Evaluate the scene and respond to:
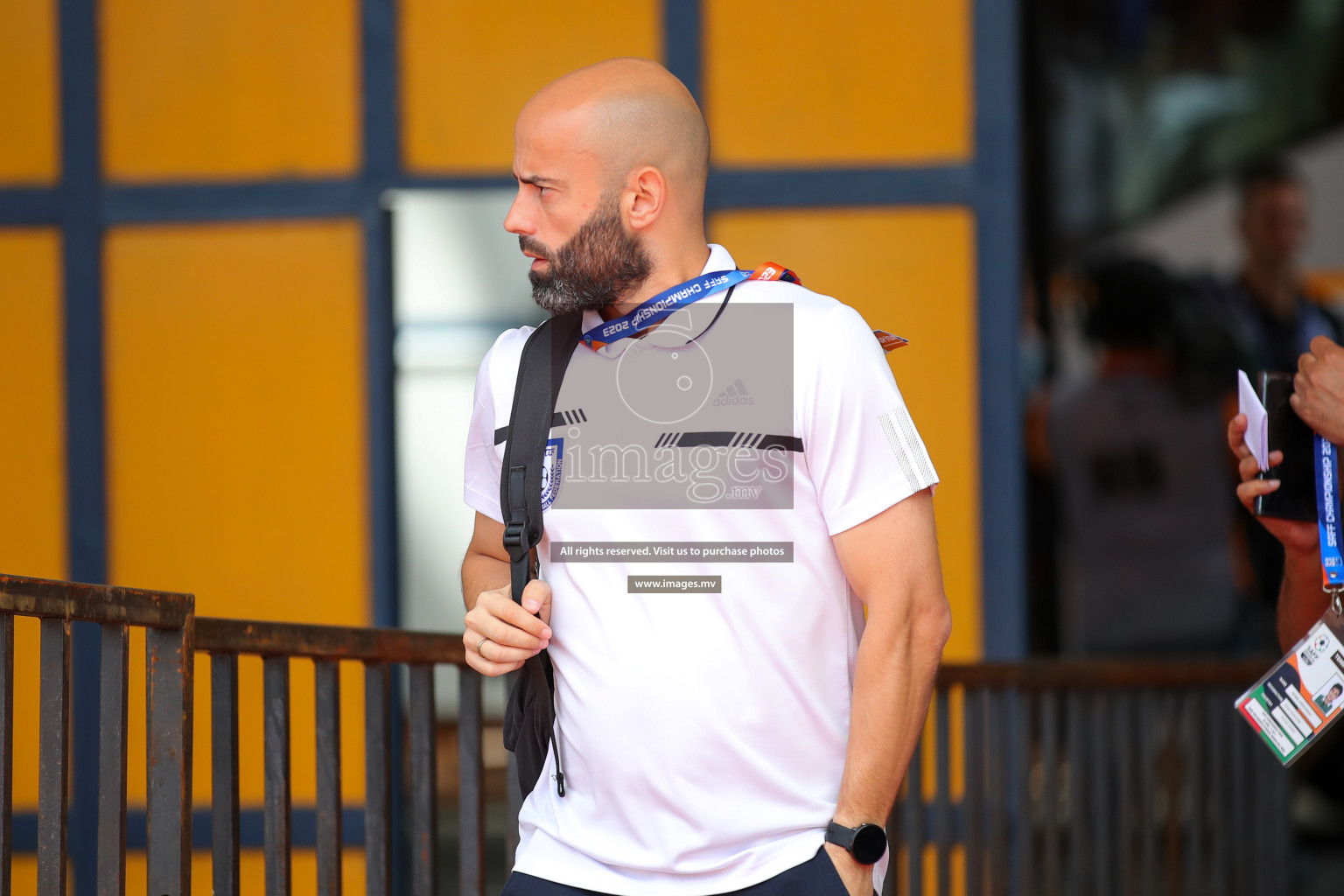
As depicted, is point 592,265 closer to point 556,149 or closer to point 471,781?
point 556,149

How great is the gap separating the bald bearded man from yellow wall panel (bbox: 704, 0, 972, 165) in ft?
7.15

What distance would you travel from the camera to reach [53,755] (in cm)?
232

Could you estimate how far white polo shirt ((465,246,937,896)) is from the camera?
2.18 metres

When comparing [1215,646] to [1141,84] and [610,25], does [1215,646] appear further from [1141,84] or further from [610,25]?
[1141,84]

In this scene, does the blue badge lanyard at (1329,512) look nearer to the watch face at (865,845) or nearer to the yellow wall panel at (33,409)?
the watch face at (865,845)

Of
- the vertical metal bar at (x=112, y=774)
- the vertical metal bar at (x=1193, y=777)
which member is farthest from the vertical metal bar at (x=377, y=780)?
the vertical metal bar at (x=1193, y=777)

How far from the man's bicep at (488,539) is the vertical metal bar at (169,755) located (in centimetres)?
51

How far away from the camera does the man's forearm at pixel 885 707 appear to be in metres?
2.15

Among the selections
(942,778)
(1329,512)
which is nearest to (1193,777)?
(942,778)

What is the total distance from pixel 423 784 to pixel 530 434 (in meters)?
1.12

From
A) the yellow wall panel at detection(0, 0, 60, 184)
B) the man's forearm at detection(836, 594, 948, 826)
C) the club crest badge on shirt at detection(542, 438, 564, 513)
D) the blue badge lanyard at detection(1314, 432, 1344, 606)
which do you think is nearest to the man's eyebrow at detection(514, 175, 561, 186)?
the club crest badge on shirt at detection(542, 438, 564, 513)

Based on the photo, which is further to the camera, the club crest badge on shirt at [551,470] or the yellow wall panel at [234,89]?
the yellow wall panel at [234,89]

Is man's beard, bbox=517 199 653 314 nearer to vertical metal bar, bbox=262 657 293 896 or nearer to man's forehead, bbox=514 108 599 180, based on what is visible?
man's forehead, bbox=514 108 599 180

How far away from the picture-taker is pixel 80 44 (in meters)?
4.58
